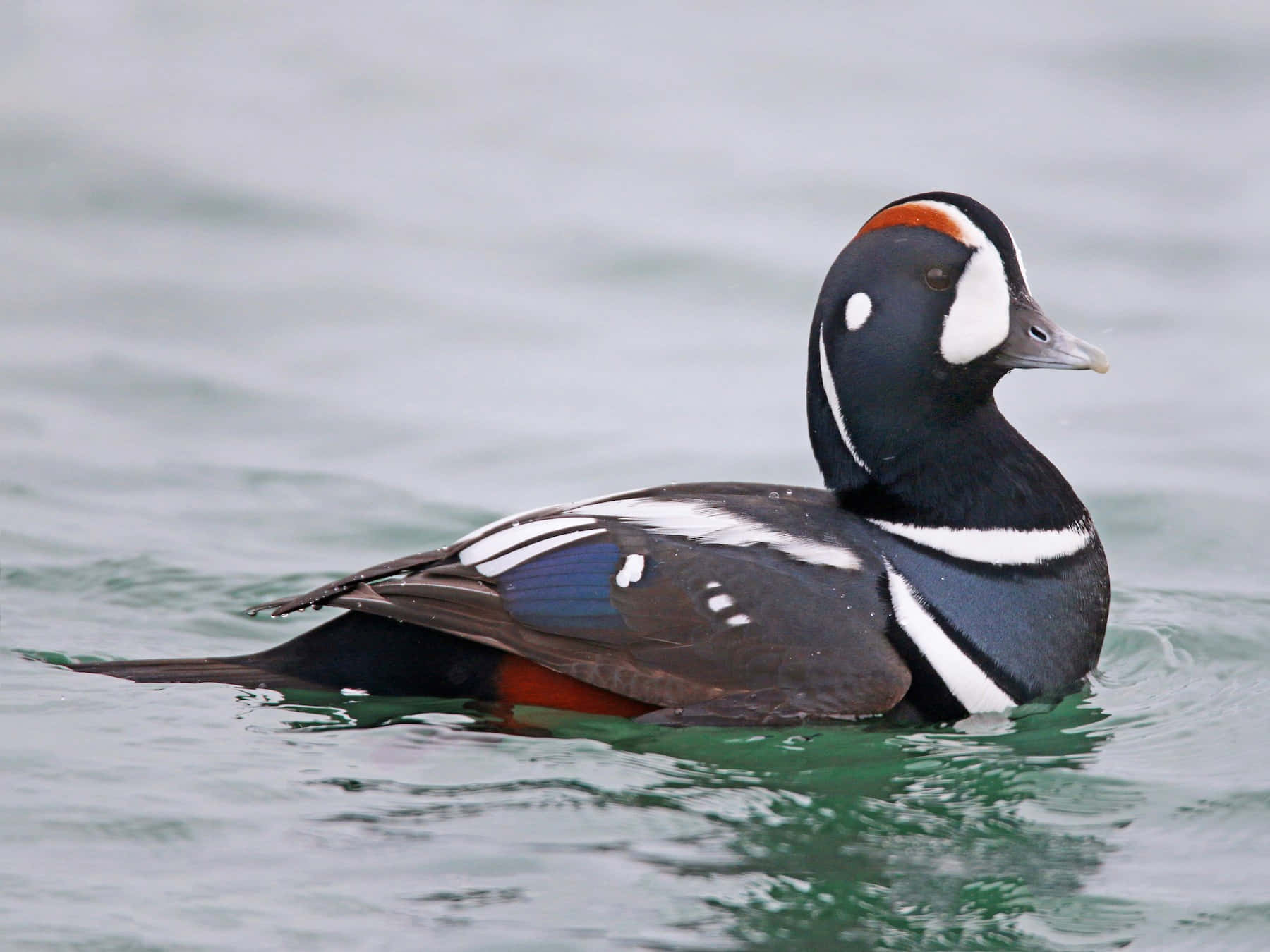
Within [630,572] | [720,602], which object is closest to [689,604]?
[720,602]

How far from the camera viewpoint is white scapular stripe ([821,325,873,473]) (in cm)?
583

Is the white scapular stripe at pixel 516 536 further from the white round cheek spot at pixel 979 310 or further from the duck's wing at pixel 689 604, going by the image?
the white round cheek spot at pixel 979 310

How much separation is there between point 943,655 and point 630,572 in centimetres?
95

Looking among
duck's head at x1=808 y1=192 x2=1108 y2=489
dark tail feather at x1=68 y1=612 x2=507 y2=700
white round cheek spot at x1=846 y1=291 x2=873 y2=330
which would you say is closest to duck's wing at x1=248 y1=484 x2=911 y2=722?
dark tail feather at x1=68 y1=612 x2=507 y2=700

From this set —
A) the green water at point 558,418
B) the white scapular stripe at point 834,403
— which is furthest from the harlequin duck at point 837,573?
the green water at point 558,418

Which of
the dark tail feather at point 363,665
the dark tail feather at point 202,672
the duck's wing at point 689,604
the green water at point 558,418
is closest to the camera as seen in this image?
the green water at point 558,418

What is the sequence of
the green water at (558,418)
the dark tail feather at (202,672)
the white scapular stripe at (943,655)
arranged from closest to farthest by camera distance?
the green water at (558,418) < the white scapular stripe at (943,655) < the dark tail feather at (202,672)

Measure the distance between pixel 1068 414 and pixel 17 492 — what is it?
497 centimetres

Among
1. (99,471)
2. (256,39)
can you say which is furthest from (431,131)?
(99,471)

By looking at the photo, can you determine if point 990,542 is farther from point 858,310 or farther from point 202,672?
point 202,672

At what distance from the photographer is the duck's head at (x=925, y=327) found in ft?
18.6

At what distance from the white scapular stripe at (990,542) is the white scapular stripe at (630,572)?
79 cm

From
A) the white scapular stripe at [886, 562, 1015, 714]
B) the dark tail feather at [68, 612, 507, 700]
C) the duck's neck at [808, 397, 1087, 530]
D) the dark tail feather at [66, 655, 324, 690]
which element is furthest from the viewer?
the duck's neck at [808, 397, 1087, 530]

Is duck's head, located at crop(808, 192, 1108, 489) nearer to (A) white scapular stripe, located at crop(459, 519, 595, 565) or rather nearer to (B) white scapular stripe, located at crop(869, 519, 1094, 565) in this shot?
(B) white scapular stripe, located at crop(869, 519, 1094, 565)
